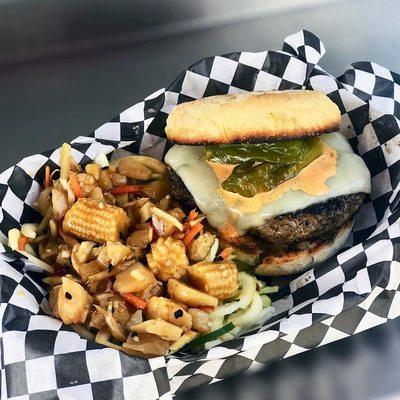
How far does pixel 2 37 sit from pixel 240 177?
6.66ft

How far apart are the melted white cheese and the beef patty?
0.02 meters

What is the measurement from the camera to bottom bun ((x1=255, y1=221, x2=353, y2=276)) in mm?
2477

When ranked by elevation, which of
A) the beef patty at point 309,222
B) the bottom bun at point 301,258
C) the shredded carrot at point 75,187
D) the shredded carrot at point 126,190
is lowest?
the bottom bun at point 301,258

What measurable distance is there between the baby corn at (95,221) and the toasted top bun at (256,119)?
0.35 metres

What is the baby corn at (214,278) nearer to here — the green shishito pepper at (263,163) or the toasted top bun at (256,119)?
the green shishito pepper at (263,163)

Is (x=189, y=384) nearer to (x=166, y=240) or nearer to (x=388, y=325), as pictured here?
(x=166, y=240)

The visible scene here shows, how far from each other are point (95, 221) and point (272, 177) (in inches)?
23.5

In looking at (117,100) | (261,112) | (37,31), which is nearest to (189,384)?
(261,112)

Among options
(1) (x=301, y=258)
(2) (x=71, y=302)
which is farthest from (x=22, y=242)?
(1) (x=301, y=258)

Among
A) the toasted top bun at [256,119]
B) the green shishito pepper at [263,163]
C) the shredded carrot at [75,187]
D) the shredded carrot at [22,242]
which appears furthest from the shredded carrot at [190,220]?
the shredded carrot at [22,242]

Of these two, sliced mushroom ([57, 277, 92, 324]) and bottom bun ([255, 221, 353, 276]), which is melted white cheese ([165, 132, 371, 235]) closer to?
bottom bun ([255, 221, 353, 276])

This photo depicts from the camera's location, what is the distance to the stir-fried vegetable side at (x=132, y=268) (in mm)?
2174

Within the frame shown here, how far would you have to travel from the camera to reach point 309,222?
2.38 meters

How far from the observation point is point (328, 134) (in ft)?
8.62
